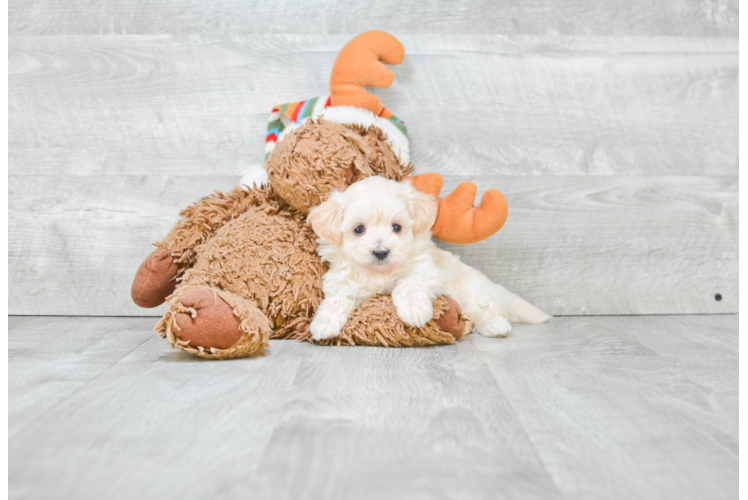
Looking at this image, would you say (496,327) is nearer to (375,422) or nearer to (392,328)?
(392,328)

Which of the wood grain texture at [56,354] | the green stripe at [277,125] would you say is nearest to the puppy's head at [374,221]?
the green stripe at [277,125]

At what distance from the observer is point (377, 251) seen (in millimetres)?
1048

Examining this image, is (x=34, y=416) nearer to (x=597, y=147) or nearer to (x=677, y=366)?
(x=677, y=366)

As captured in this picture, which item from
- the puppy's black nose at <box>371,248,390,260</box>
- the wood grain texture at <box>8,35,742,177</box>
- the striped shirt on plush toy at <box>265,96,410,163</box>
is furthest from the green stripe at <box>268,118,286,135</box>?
the puppy's black nose at <box>371,248,390,260</box>

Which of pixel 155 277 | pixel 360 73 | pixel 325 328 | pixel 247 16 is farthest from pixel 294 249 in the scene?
pixel 247 16

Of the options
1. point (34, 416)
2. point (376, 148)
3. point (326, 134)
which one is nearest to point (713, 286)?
point (376, 148)

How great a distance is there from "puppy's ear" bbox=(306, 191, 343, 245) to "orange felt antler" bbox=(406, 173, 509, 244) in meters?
0.21

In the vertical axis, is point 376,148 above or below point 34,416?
above

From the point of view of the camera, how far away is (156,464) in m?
0.63

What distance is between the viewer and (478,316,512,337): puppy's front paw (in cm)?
122

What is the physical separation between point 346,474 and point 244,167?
990mm

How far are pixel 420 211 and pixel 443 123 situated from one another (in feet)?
1.45

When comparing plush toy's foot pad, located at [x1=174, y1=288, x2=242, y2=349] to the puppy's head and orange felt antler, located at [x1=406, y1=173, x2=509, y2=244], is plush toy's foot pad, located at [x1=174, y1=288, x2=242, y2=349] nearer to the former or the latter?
the puppy's head

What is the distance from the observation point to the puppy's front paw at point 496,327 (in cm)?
122
